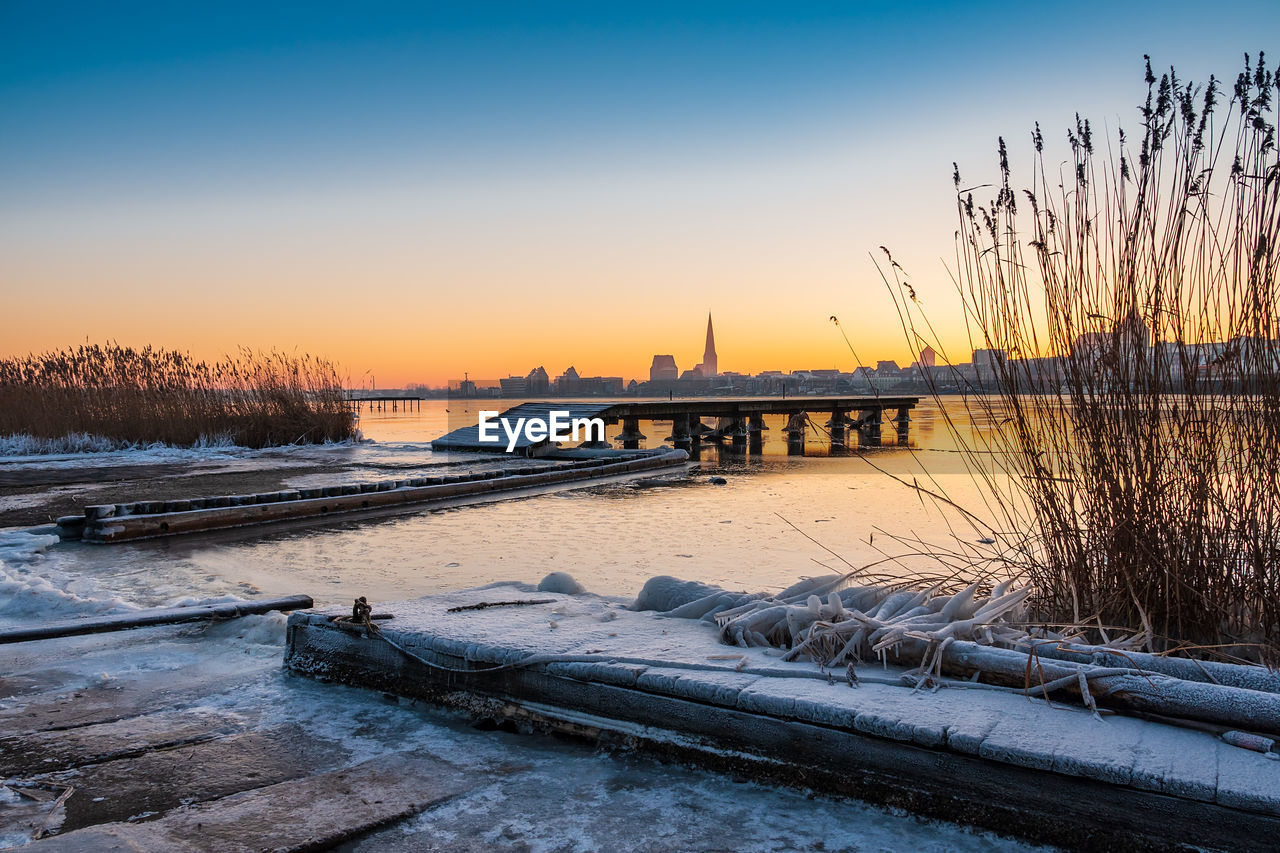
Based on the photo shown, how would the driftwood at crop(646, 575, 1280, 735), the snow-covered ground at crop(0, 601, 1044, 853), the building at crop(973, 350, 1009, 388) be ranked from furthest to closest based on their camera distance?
1. the building at crop(973, 350, 1009, 388)
2. the driftwood at crop(646, 575, 1280, 735)
3. the snow-covered ground at crop(0, 601, 1044, 853)

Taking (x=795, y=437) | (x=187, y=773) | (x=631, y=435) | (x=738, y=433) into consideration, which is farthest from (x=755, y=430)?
(x=187, y=773)

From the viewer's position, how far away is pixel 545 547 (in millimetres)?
6445

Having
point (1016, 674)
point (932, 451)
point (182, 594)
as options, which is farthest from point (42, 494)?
point (932, 451)

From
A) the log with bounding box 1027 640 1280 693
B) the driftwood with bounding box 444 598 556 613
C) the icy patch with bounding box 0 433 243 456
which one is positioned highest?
the icy patch with bounding box 0 433 243 456

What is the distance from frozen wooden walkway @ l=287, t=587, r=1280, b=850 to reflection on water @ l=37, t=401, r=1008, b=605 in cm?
174

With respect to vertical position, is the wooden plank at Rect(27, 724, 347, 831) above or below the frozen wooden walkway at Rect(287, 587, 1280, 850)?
below

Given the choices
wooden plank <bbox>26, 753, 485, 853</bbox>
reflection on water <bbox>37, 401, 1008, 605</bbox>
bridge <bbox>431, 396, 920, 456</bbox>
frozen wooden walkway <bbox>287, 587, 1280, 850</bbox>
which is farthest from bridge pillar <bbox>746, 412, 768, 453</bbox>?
wooden plank <bbox>26, 753, 485, 853</bbox>

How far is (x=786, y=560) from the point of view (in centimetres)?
588

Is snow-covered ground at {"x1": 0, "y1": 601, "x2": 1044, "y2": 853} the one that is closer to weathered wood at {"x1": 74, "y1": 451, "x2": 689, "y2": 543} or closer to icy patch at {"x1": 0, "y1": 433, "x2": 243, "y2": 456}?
weathered wood at {"x1": 74, "y1": 451, "x2": 689, "y2": 543}

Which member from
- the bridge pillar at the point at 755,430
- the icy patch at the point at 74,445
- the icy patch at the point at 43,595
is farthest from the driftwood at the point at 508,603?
the bridge pillar at the point at 755,430

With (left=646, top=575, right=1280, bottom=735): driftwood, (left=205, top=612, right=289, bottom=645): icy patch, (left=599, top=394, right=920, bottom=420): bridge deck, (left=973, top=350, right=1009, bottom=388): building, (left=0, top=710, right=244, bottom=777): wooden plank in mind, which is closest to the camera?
(left=646, top=575, right=1280, bottom=735): driftwood

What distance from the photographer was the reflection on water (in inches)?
204

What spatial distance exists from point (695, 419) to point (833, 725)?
19323 mm

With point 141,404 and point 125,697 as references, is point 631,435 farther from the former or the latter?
point 125,697
